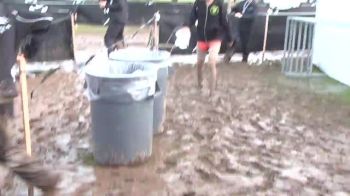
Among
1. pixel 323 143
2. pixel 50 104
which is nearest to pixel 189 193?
pixel 323 143

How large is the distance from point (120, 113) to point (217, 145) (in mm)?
1381

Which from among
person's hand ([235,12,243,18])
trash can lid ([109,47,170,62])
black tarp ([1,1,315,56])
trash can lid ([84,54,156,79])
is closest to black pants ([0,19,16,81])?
trash can lid ([109,47,170,62])

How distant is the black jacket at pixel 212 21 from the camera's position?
317 inches

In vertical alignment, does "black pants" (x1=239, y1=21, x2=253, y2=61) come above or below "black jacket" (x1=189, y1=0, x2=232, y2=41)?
below

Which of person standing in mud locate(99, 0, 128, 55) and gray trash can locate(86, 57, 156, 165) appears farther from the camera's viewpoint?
A: person standing in mud locate(99, 0, 128, 55)

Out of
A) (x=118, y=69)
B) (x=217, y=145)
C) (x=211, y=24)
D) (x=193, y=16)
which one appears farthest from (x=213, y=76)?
(x=118, y=69)

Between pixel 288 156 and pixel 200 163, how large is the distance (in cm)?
95

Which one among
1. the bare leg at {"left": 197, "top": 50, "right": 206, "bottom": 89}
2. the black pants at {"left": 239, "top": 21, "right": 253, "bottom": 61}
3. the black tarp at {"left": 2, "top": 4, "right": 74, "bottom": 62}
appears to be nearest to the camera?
the bare leg at {"left": 197, "top": 50, "right": 206, "bottom": 89}

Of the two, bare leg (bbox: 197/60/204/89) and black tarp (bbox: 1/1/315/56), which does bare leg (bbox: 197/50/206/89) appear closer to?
bare leg (bbox: 197/60/204/89)

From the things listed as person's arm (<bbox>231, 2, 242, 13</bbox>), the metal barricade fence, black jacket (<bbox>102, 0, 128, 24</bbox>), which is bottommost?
the metal barricade fence

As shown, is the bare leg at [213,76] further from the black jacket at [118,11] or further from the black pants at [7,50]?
the black pants at [7,50]

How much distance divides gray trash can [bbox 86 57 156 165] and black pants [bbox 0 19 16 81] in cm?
141

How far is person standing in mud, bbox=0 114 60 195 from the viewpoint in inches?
123

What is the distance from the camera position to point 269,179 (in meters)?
4.81
